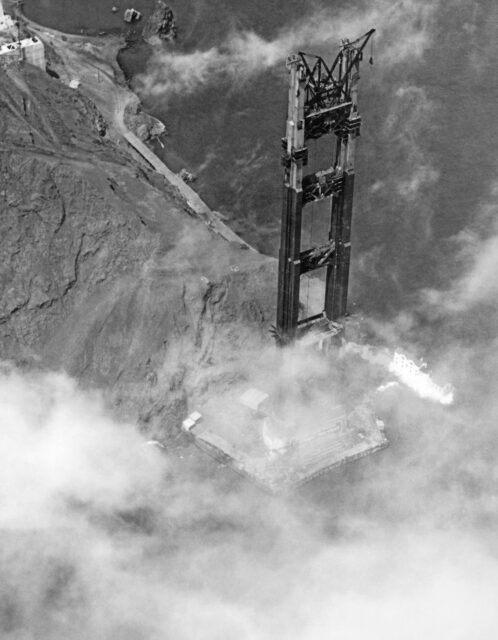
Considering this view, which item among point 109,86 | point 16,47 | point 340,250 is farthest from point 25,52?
point 340,250

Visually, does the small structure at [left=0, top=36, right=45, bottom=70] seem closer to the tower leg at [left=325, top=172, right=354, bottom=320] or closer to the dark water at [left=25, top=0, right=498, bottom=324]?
the dark water at [left=25, top=0, right=498, bottom=324]

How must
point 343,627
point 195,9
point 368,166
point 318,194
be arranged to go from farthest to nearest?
point 195,9 → point 368,166 → point 318,194 → point 343,627


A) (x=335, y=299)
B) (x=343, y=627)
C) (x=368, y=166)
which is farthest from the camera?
(x=368, y=166)

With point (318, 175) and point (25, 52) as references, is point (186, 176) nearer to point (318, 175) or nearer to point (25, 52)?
point (25, 52)

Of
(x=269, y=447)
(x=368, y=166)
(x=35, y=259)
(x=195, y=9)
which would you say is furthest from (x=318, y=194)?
(x=195, y=9)

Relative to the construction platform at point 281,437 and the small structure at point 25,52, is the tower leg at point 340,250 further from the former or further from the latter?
the small structure at point 25,52

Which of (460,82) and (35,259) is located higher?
(460,82)

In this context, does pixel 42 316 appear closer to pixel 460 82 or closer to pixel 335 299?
pixel 335 299
